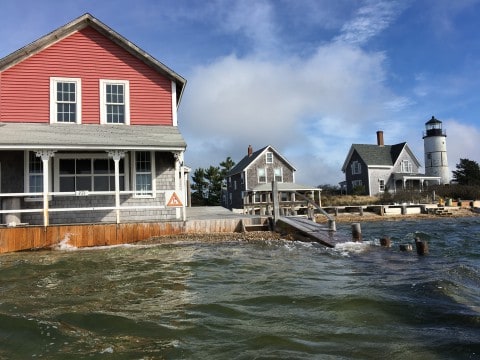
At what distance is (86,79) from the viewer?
1653 centimetres

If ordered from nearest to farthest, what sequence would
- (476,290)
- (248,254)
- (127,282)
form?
1. (476,290)
2. (127,282)
3. (248,254)

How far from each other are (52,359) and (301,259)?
713cm

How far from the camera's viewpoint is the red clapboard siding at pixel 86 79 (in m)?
15.9

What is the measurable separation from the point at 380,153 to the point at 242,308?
51.9 metres

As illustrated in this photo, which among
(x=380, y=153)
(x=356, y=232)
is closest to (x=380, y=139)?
(x=380, y=153)

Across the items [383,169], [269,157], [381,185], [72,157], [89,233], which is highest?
[269,157]

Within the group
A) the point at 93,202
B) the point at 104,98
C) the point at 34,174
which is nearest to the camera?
the point at 34,174

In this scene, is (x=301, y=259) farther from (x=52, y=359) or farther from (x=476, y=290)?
(x=52, y=359)

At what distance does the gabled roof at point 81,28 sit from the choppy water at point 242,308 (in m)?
8.82

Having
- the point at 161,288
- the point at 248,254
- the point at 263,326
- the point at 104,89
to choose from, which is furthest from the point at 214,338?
the point at 104,89

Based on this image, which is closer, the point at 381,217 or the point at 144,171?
the point at 144,171

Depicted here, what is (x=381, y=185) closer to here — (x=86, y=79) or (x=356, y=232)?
(x=356, y=232)

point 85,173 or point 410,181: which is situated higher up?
point 410,181

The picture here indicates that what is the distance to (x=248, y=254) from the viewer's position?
38.0ft
